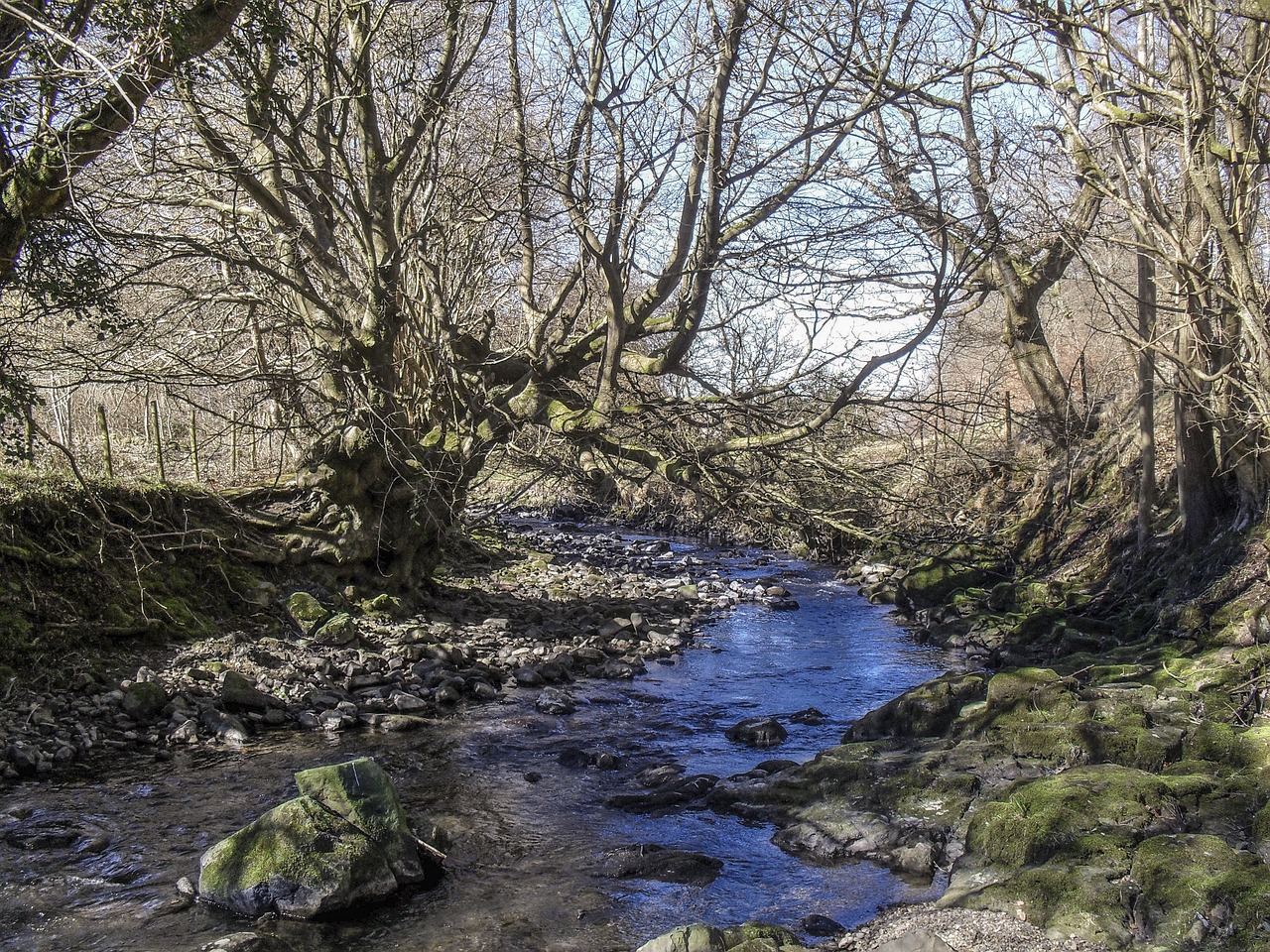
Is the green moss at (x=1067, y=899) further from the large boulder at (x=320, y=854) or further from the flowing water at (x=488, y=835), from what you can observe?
the large boulder at (x=320, y=854)

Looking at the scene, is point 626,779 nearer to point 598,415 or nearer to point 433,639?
point 598,415

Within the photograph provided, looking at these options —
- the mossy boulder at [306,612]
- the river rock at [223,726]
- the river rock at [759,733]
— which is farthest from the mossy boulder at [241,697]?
the river rock at [759,733]

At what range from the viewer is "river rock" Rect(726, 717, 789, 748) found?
26.5 ft

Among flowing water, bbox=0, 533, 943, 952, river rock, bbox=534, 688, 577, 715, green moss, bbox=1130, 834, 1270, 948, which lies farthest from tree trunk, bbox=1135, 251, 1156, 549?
river rock, bbox=534, 688, 577, 715

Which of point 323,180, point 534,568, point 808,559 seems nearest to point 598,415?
point 323,180

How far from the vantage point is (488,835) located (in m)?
6.01

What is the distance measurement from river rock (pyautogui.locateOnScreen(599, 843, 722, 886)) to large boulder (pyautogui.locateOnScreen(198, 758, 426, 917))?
111 cm

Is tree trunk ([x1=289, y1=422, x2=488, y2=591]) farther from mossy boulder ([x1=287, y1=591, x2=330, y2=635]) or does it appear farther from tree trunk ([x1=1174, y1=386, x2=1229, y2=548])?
tree trunk ([x1=1174, y1=386, x2=1229, y2=548])

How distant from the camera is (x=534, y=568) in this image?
50.8 ft

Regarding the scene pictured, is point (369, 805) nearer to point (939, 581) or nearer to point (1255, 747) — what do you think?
point (1255, 747)

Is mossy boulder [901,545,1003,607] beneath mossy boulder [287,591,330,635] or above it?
beneath

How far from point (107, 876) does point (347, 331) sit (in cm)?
596

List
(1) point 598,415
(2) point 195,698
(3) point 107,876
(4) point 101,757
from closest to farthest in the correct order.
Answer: (3) point 107,876 < (4) point 101,757 < (2) point 195,698 < (1) point 598,415

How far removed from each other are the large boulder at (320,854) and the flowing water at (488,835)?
140 mm
